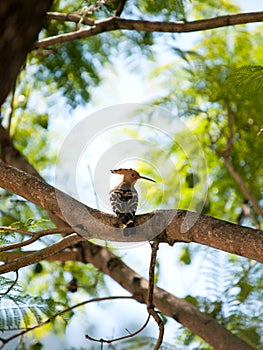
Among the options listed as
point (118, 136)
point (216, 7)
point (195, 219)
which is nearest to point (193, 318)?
point (195, 219)

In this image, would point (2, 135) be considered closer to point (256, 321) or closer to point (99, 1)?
point (99, 1)

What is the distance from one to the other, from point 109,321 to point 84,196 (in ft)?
3.87

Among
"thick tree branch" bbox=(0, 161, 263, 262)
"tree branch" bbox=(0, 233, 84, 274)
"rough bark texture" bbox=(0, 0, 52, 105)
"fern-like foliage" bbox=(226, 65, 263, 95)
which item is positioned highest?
"fern-like foliage" bbox=(226, 65, 263, 95)

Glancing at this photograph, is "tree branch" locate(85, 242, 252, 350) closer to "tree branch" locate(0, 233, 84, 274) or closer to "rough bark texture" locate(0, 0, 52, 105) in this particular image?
"tree branch" locate(0, 233, 84, 274)

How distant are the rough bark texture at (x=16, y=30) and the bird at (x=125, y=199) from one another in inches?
34.3

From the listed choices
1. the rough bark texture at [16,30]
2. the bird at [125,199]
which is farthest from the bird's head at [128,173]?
the rough bark texture at [16,30]

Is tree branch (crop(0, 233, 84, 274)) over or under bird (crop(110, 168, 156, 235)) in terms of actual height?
under

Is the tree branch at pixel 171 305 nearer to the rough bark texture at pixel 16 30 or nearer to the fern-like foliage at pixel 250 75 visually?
the fern-like foliage at pixel 250 75

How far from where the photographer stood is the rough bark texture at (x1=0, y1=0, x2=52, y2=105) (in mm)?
1028

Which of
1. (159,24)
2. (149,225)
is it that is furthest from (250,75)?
(159,24)

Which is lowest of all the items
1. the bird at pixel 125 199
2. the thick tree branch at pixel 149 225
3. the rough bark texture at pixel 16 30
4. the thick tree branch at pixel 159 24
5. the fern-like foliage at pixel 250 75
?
the rough bark texture at pixel 16 30

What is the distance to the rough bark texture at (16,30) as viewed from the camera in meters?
1.03

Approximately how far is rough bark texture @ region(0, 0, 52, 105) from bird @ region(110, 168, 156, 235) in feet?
2.86

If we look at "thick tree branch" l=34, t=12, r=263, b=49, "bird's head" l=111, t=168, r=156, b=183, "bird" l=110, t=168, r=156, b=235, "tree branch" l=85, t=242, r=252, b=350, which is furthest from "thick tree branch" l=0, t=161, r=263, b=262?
"thick tree branch" l=34, t=12, r=263, b=49
